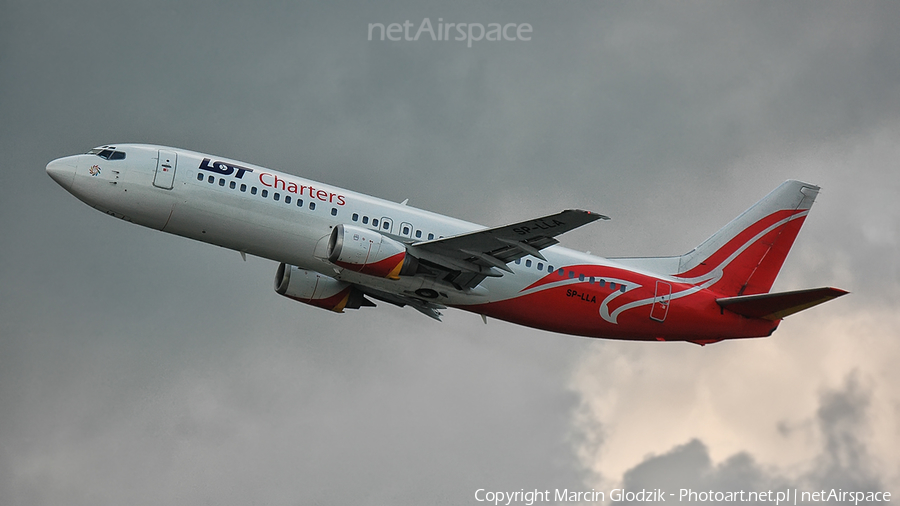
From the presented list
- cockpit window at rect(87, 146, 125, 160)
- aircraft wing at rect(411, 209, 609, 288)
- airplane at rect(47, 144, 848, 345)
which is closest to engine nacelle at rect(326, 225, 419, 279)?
airplane at rect(47, 144, 848, 345)

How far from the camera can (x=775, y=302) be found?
50.4 m

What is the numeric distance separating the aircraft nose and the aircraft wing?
1548 cm

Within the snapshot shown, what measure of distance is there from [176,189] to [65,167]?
5077mm

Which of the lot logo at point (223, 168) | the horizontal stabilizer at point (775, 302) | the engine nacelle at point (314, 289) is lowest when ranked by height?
the engine nacelle at point (314, 289)

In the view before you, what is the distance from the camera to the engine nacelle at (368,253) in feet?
146

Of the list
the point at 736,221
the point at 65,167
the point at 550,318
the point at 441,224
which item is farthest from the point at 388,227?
the point at 736,221

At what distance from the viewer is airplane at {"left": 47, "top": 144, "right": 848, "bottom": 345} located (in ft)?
148

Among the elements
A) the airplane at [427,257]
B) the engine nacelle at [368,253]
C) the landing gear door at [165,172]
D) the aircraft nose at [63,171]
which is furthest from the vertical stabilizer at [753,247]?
the aircraft nose at [63,171]

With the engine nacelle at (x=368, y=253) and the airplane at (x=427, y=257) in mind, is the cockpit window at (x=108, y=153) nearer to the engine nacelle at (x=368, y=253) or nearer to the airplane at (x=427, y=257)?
the airplane at (x=427, y=257)

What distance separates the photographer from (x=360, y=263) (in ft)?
147

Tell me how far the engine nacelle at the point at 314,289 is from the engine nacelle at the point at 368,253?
7394 mm

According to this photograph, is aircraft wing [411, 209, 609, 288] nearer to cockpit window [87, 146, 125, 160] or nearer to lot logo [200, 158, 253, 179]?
lot logo [200, 158, 253, 179]

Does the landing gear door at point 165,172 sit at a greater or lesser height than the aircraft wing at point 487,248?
greater

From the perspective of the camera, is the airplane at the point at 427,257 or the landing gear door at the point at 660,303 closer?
the airplane at the point at 427,257
